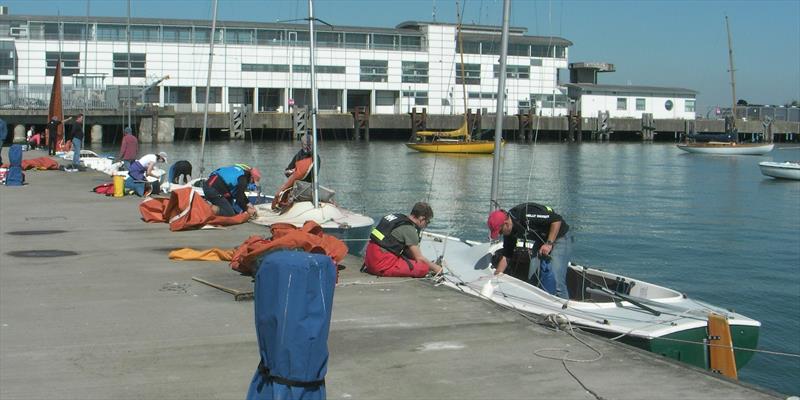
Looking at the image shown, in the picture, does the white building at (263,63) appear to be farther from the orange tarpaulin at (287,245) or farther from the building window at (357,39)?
the orange tarpaulin at (287,245)

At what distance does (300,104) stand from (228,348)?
255ft

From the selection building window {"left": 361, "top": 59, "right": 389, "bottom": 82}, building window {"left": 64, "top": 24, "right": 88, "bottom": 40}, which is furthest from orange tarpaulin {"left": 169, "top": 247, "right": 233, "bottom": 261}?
building window {"left": 361, "top": 59, "right": 389, "bottom": 82}

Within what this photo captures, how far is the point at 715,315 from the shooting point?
10.2 metres

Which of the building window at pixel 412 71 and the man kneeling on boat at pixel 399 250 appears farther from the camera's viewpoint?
the building window at pixel 412 71

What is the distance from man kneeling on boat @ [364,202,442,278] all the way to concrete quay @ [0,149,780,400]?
0.22 meters

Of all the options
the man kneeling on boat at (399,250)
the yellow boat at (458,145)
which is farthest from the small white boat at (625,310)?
the yellow boat at (458,145)

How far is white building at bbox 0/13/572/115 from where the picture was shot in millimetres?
78250

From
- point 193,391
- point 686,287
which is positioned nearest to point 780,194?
point 686,287

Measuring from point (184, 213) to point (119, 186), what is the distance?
6.86 m

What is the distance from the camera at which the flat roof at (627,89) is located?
10012 centimetres

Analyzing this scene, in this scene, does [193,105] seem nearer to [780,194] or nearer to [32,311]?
[780,194]

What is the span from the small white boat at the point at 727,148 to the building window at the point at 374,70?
1104 inches

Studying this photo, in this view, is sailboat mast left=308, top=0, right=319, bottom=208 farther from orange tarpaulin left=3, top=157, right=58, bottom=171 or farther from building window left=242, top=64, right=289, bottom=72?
building window left=242, top=64, right=289, bottom=72

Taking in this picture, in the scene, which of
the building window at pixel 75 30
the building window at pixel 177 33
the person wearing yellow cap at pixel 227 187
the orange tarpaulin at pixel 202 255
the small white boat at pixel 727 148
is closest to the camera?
the orange tarpaulin at pixel 202 255
